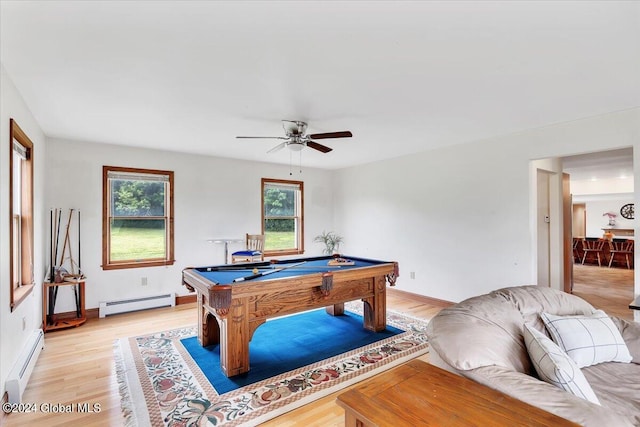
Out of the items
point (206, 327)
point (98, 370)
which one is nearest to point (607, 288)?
point (206, 327)

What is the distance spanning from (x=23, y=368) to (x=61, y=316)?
1999 mm

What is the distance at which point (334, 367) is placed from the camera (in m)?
2.95

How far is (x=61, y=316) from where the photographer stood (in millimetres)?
4227

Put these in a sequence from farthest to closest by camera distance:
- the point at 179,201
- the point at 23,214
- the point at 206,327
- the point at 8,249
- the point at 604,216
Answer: the point at 604,216
the point at 179,201
the point at 206,327
the point at 23,214
the point at 8,249

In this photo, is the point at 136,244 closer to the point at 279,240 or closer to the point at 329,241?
the point at 279,240

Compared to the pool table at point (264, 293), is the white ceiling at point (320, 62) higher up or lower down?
higher up

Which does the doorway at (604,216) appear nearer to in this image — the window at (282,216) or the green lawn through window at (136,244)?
the window at (282,216)

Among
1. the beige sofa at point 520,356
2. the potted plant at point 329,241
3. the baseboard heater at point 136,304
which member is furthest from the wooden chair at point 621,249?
the baseboard heater at point 136,304

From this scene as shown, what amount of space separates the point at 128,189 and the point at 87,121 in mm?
1504

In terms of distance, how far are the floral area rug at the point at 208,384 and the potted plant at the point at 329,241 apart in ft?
10.8

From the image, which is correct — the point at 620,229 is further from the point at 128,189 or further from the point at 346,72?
the point at 128,189

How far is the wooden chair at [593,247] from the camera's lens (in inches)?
366

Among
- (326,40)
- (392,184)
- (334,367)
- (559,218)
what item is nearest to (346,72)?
(326,40)

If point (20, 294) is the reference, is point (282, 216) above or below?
above
